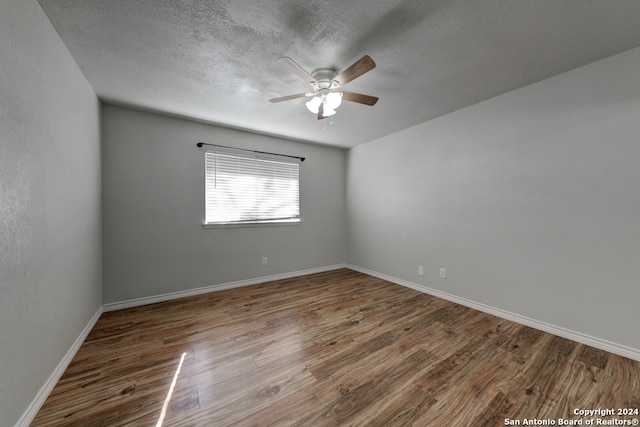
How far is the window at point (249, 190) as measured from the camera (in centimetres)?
339

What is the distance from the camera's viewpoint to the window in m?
3.39

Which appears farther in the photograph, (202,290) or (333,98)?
(202,290)

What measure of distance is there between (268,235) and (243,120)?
1.79m

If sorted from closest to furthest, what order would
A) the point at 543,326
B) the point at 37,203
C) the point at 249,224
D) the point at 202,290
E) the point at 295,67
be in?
the point at 37,203
the point at 295,67
the point at 543,326
the point at 202,290
the point at 249,224

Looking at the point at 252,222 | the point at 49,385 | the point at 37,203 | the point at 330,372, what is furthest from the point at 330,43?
the point at 49,385

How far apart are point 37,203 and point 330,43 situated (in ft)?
7.09

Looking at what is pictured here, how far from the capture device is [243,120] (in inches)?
125

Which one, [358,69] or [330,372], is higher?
[358,69]

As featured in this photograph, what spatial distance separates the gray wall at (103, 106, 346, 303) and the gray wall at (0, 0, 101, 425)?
0.70 m

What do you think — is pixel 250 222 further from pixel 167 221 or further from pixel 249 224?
pixel 167 221

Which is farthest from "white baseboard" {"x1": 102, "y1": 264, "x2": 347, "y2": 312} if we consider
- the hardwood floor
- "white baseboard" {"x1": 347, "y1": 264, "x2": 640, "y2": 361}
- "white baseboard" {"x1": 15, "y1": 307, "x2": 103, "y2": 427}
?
"white baseboard" {"x1": 347, "y1": 264, "x2": 640, "y2": 361}

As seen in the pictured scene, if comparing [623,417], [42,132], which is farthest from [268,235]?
[623,417]

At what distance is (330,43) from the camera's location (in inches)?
67.8

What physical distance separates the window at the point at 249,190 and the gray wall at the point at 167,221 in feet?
0.48
